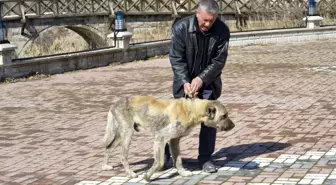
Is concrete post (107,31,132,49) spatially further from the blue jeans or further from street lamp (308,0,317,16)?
the blue jeans

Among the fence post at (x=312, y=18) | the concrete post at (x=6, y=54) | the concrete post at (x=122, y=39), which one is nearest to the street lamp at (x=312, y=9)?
the fence post at (x=312, y=18)

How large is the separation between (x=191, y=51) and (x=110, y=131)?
4.14 feet

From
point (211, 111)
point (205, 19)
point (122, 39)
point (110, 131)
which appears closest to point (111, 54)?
point (122, 39)

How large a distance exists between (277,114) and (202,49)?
164 inches

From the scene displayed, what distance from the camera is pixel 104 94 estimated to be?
15.3 m

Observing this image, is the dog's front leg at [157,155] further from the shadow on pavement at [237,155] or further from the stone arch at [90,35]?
the stone arch at [90,35]

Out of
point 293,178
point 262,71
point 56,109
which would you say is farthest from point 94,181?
point 262,71

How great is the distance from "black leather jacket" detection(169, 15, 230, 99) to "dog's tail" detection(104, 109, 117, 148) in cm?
79

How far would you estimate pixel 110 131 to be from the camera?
313 inches

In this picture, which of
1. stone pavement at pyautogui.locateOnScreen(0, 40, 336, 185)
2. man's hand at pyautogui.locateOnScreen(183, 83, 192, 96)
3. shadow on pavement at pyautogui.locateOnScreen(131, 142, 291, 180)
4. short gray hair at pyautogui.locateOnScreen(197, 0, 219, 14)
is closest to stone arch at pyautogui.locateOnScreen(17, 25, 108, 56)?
stone pavement at pyautogui.locateOnScreen(0, 40, 336, 185)

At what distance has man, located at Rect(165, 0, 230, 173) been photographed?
7.67 m

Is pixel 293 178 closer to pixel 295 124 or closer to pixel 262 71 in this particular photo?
pixel 295 124

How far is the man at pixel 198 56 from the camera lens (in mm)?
7672

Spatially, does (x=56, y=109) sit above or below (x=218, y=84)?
below
